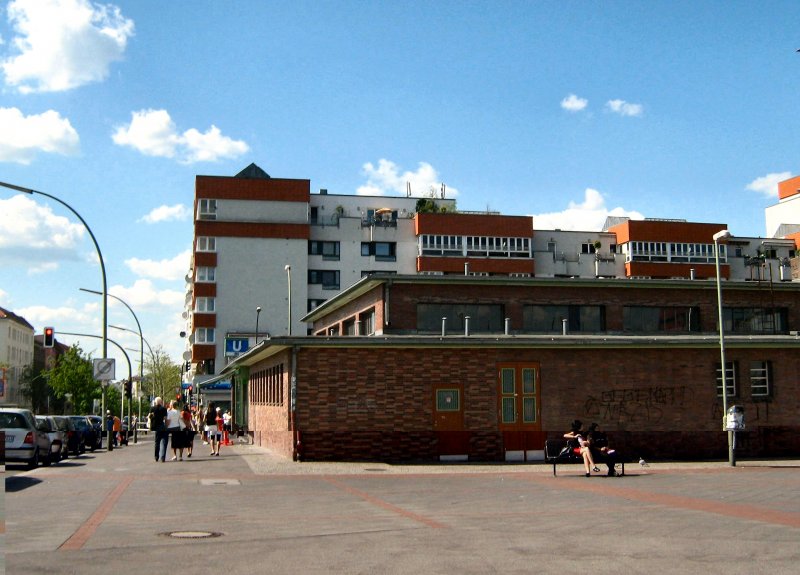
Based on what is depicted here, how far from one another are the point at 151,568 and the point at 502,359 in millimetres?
19264

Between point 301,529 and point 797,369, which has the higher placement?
point 797,369

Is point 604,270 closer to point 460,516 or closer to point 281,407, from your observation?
point 281,407

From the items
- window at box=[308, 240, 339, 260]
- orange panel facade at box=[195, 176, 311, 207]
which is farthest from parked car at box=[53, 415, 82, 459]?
window at box=[308, 240, 339, 260]

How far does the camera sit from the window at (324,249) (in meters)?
76.5

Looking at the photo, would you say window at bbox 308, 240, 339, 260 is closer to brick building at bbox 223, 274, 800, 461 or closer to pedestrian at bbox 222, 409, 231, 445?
pedestrian at bbox 222, 409, 231, 445

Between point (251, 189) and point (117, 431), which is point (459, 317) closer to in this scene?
point (117, 431)

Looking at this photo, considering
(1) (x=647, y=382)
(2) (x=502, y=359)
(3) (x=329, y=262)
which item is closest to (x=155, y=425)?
(2) (x=502, y=359)

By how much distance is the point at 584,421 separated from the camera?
2773 cm

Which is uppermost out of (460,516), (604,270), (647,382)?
(604,270)

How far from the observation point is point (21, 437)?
24.6m

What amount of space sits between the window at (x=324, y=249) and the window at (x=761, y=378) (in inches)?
1980

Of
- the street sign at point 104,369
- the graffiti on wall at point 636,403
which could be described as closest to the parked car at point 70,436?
the street sign at point 104,369

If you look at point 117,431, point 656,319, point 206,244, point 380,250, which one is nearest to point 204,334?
point 206,244

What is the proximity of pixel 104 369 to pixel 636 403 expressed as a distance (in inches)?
701
